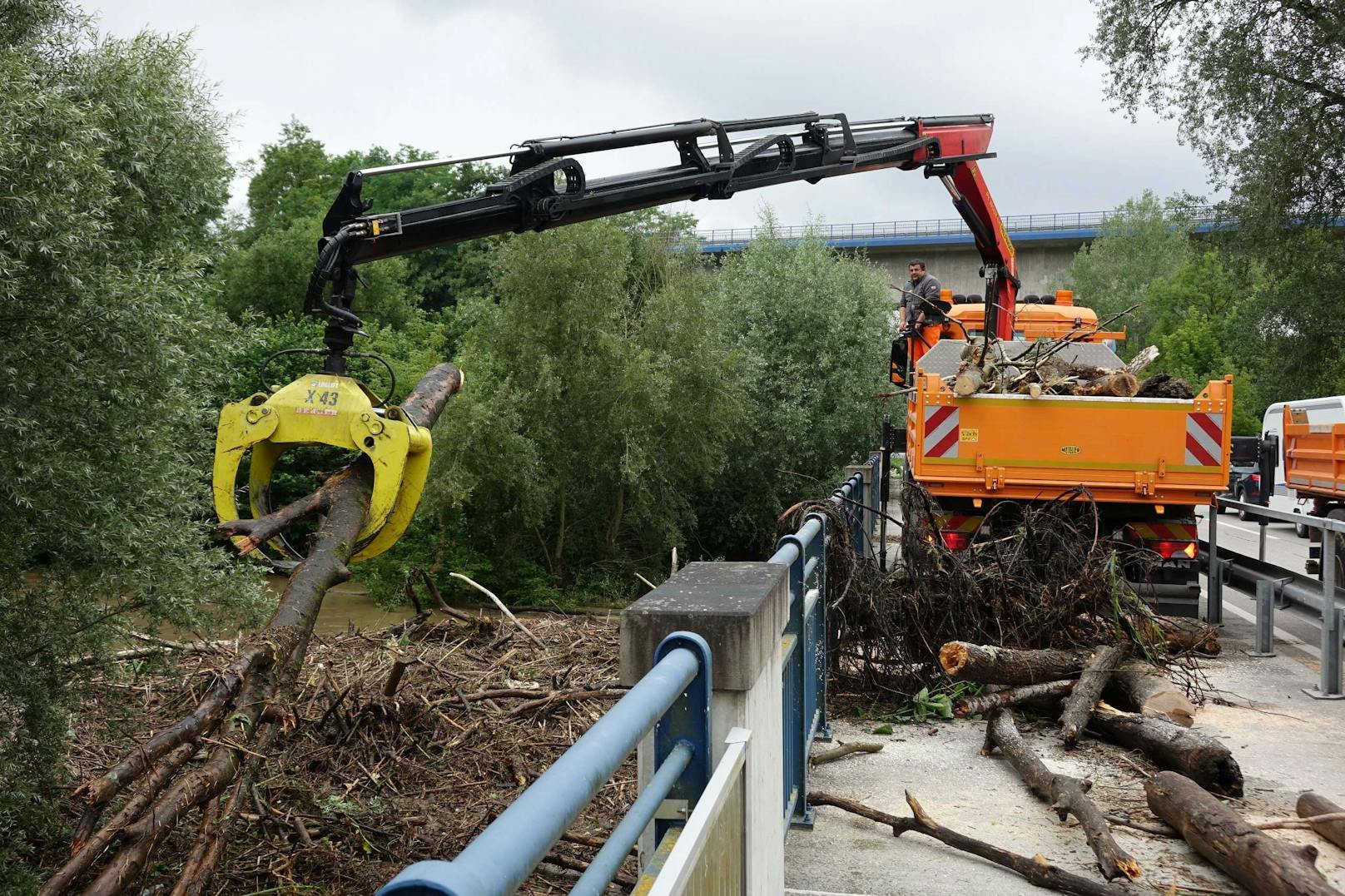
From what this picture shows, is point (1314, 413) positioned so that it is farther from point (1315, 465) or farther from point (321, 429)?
point (321, 429)

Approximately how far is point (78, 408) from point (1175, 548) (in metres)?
8.77

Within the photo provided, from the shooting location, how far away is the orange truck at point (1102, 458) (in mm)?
10156

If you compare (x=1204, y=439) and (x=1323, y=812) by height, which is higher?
(x=1204, y=439)

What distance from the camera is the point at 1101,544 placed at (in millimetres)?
8734

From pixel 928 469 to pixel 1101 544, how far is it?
2.02m

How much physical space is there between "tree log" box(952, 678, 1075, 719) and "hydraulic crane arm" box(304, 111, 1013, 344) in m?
3.86


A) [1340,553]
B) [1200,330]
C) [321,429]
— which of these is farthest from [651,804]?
[1200,330]

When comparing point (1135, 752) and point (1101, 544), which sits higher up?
point (1101, 544)

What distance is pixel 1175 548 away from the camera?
1047cm

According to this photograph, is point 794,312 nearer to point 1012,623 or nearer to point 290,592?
point 1012,623

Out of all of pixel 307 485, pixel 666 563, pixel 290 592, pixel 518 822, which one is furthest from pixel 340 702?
pixel 307 485

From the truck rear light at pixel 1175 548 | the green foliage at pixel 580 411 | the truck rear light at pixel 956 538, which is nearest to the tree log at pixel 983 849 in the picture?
the truck rear light at pixel 956 538

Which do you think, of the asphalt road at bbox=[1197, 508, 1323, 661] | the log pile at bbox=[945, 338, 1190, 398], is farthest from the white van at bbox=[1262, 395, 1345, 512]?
the log pile at bbox=[945, 338, 1190, 398]

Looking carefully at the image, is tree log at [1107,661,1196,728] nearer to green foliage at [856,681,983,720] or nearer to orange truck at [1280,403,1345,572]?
green foliage at [856,681,983,720]
